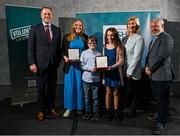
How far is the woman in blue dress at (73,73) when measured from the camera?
668cm

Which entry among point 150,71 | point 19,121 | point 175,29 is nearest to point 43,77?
point 19,121

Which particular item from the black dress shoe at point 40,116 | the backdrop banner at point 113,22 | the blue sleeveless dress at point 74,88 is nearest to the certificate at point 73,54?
the blue sleeveless dress at point 74,88

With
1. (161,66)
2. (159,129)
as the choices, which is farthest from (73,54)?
(159,129)

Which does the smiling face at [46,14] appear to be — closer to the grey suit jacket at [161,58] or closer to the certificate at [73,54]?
the certificate at [73,54]

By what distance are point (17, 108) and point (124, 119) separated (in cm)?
222

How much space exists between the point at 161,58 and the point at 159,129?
1079 mm

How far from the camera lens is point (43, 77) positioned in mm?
6613

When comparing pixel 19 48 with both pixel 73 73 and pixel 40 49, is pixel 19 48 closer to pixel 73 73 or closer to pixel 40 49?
pixel 40 49

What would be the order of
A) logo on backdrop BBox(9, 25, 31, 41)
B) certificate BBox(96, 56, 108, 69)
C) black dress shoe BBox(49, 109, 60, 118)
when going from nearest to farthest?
certificate BBox(96, 56, 108, 69)
black dress shoe BBox(49, 109, 60, 118)
logo on backdrop BBox(9, 25, 31, 41)

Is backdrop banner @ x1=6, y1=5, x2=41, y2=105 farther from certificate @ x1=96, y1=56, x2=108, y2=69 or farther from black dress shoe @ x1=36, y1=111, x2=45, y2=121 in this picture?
certificate @ x1=96, y1=56, x2=108, y2=69

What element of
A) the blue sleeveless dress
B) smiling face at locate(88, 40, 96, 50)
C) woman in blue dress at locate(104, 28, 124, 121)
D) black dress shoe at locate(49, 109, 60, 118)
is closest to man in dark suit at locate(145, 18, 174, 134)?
woman in blue dress at locate(104, 28, 124, 121)

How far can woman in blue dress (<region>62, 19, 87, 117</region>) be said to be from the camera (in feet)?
21.9

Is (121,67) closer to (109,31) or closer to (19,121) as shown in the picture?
(109,31)

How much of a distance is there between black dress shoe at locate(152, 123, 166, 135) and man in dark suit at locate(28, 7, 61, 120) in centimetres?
194
